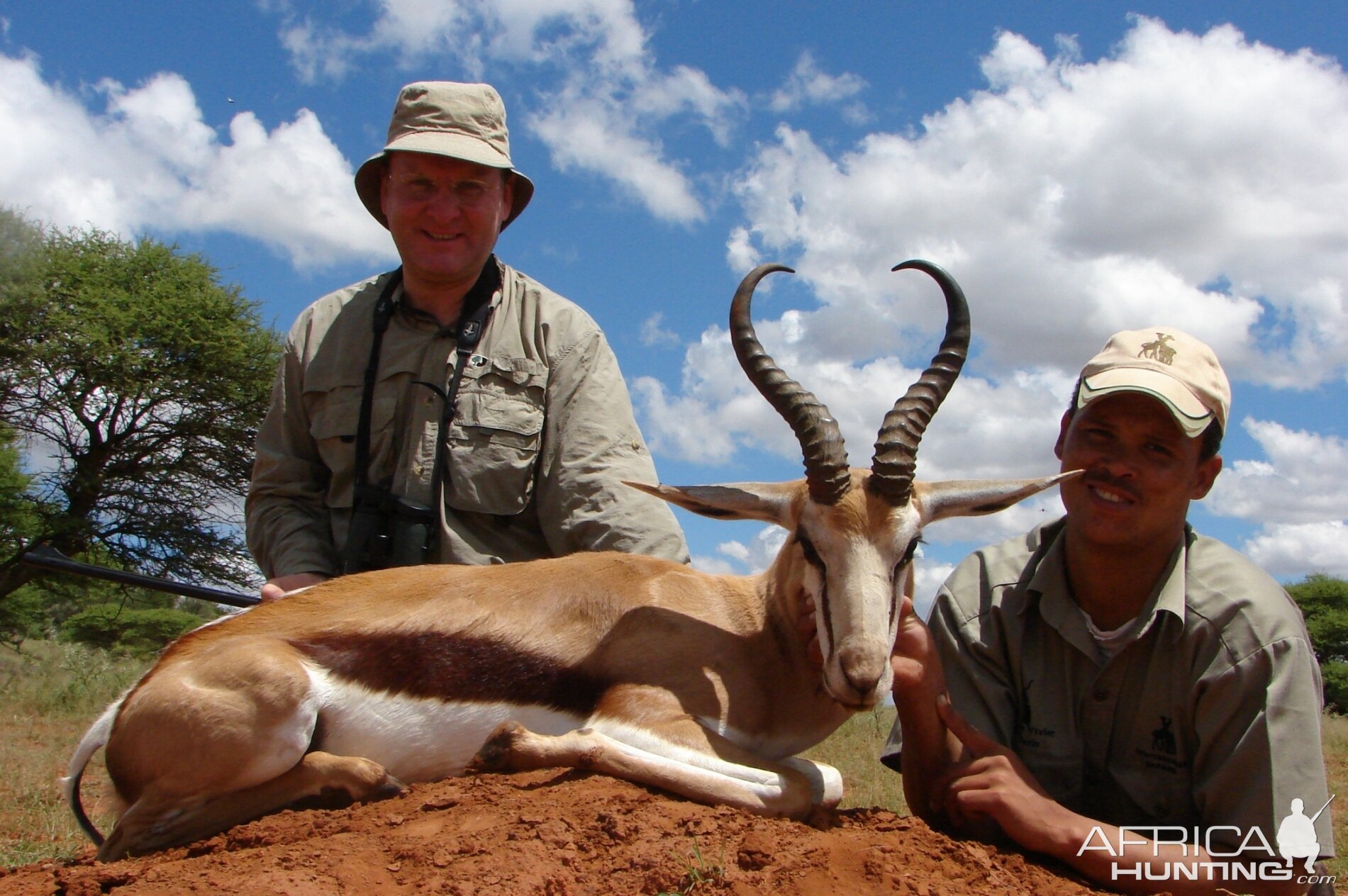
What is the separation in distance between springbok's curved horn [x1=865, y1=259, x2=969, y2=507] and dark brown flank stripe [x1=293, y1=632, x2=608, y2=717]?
4.08 ft

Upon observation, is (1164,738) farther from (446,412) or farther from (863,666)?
(446,412)

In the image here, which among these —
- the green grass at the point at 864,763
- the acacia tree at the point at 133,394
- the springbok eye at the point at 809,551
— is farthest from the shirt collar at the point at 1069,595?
the acacia tree at the point at 133,394

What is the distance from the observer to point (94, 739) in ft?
13.1

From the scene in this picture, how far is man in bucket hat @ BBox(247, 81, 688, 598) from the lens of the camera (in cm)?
541

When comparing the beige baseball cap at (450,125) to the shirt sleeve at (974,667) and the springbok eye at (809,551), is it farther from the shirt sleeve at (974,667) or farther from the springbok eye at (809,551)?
the shirt sleeve at (974,667)

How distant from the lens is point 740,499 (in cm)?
455

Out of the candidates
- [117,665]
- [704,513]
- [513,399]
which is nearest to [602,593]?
[704,513]

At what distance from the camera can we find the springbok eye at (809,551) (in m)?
4.21

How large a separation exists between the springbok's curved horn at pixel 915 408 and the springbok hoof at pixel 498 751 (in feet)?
4.97

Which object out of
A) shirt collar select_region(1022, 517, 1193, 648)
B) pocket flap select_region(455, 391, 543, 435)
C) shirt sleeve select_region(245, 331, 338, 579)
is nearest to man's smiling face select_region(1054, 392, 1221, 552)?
shirt collar select_region(1022, 517, 1193, 648)

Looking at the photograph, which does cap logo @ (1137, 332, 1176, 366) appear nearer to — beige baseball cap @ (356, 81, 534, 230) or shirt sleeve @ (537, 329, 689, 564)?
shirt sleeve @ (537, 329, 689, 564)

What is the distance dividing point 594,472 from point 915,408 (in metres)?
1.64

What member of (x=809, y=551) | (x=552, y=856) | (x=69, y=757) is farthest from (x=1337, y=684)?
(x=552, y=856)

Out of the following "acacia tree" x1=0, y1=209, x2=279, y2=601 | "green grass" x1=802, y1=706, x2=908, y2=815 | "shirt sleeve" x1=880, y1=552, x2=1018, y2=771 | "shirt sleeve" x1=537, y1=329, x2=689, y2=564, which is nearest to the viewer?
"shirt sleeve" x1=880, y1=552, x2=1018, y2=771
